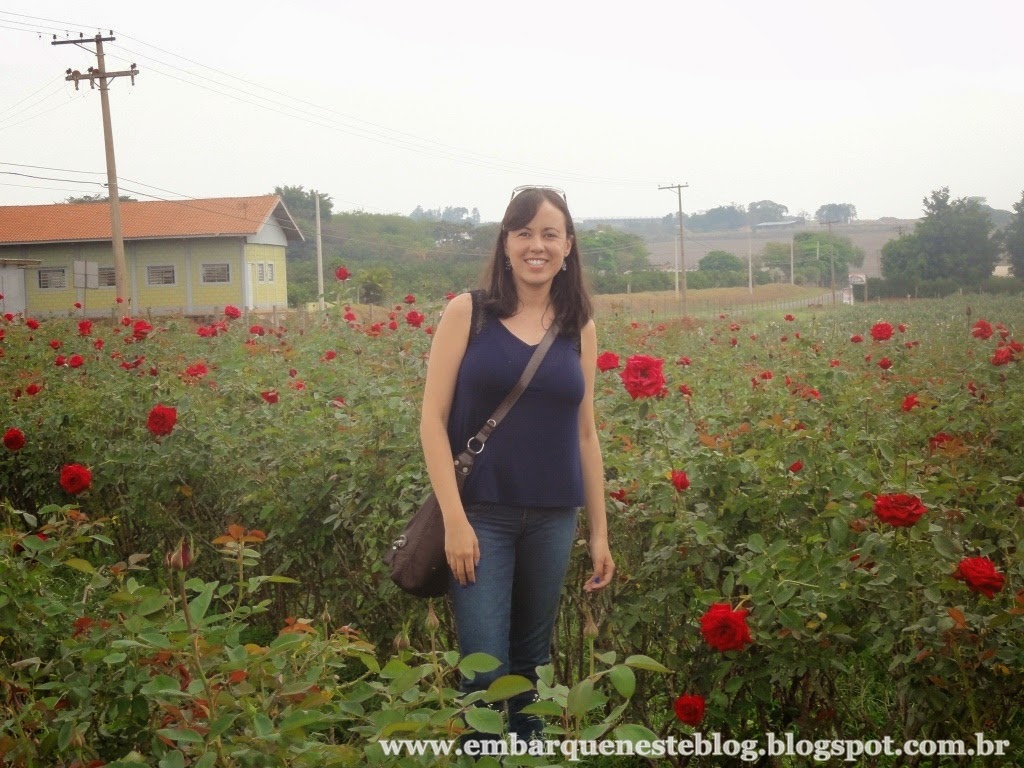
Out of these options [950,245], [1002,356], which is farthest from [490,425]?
[950,245]

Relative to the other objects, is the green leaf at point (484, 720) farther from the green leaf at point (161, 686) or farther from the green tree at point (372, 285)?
the green tree at point (372, 285)

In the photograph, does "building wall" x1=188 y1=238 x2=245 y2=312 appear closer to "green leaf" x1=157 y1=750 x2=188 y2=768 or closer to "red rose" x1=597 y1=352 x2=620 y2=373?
"red rose" x1=597 y1=352 x2=620 y2=373

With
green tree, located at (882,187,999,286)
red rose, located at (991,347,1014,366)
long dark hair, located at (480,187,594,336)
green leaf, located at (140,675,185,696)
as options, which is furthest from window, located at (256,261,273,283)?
green leaf, located at (140,675,185,696)

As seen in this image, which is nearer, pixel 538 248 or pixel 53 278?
pixel 538 248

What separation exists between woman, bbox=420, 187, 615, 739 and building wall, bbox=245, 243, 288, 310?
37.7m

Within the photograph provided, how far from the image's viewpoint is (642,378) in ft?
9.44

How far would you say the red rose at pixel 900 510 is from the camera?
81.9 inches

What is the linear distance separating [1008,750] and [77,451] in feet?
13.8

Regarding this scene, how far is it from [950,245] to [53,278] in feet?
109

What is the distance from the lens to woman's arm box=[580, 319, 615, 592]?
2621 millimetres

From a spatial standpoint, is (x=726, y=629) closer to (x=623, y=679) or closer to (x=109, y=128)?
(x=623, y=679)

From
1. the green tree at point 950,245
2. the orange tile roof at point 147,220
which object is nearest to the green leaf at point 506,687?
the green tree at point 950,245

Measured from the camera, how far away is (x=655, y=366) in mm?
2895

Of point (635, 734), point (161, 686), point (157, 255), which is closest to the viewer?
point (635, 734)
